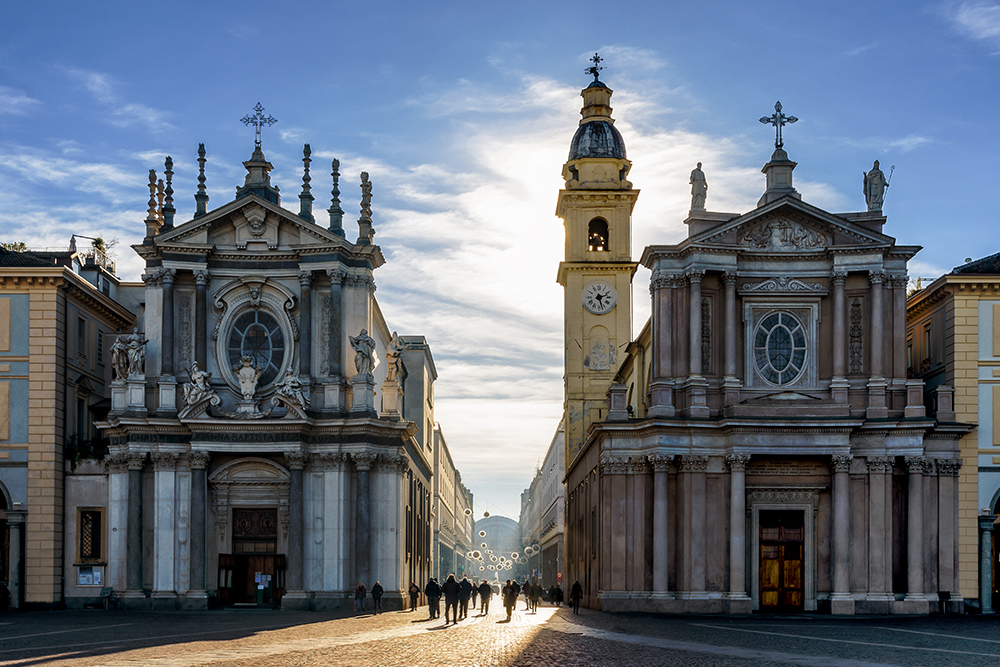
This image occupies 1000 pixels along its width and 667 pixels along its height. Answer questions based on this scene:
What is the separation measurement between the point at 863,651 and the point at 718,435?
61.4 feet

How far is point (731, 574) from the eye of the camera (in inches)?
1735

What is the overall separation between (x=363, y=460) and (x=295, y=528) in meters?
3.77

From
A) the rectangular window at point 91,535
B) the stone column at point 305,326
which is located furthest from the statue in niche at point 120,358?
the stone column at point 305,326

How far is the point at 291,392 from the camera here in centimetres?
4806

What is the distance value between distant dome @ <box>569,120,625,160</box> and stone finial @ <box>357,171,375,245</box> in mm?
19249

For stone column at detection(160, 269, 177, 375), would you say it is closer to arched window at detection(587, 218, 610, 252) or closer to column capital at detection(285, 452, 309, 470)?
column capital at detection(285, 452, 309, 470)

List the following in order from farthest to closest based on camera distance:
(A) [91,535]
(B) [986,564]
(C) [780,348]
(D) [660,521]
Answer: (A) [91,535], (C) [780,348], (B) [986,564], (D) [660,521]

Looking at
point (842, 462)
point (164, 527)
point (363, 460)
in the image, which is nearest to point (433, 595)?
point (363, 460)

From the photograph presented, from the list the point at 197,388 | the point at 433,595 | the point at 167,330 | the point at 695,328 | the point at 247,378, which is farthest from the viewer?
the point at 167,330

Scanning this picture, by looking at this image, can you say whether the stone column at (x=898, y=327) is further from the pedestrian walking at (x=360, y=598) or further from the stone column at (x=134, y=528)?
the stone column at (x=134, y=528)

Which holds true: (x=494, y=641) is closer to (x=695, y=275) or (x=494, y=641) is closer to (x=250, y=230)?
(x=695, y=275)

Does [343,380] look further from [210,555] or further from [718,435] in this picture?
[718,435]

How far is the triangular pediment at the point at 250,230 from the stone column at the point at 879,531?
74.1ft

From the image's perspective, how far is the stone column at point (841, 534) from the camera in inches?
1722
